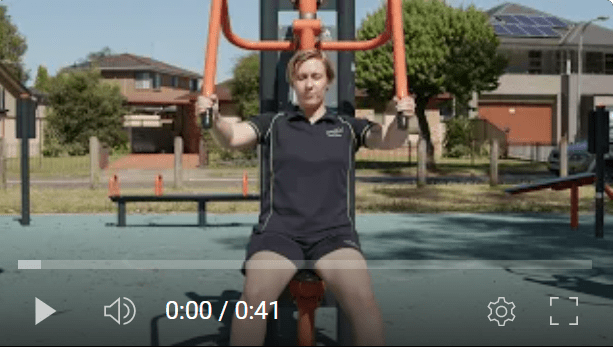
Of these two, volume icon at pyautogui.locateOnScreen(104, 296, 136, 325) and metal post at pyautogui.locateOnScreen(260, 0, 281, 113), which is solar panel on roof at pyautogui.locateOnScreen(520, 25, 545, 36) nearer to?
volume icon at pyautogui.locateOnScreen(104, 296, 136, 325)

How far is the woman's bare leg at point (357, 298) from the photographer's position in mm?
3891

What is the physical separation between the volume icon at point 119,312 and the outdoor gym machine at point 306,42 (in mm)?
2058

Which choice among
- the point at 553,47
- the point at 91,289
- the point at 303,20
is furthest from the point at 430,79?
the point at 303,20

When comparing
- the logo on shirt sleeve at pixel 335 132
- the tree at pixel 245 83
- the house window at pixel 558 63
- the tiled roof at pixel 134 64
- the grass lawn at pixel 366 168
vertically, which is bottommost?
the grass lawn at pixel 366 168

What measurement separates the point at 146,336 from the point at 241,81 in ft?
106

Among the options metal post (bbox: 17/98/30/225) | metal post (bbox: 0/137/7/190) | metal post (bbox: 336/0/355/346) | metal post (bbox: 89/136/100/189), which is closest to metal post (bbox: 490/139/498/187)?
metal post (bbox: 89/136/100/189)

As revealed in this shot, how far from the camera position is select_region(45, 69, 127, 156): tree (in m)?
38.8

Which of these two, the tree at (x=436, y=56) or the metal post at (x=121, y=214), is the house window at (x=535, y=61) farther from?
the metal post at (x=121, y=214)

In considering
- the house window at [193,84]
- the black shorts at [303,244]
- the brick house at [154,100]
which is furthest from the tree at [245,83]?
the house window at [193,84]

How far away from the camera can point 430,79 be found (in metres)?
28.1

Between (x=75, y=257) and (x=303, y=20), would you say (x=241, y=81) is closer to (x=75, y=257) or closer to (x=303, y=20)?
(x=75, y=257)

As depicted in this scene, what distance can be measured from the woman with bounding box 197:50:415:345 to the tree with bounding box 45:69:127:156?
3465 centimetres

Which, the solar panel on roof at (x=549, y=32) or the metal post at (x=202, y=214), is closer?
the metal post at (x=202, y=214)

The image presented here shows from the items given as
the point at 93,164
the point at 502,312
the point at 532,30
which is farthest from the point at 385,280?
the point at 532,30
